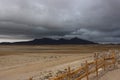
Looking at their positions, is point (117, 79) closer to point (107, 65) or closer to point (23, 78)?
point (107, 65)

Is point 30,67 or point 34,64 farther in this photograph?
point 34,64

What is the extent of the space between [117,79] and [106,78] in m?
0.74

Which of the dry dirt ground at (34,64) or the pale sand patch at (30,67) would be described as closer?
the pale sand patch at (30,67)

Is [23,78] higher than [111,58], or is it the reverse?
[111,58]

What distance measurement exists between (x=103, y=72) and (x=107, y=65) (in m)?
1.90

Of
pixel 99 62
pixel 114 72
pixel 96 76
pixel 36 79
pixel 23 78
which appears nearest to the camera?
pixel 96 76

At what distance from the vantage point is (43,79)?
2028 centimetres

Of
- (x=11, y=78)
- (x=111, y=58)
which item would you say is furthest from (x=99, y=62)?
(x=11, y=78)

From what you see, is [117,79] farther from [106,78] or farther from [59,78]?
[59,78]

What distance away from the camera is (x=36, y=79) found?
2117 cm

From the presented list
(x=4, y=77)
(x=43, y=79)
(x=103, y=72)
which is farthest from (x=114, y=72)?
(x=4, y=77)

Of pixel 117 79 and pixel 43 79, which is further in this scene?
pixel 43 79

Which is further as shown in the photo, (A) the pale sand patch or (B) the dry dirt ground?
(B) the dry dirt ground

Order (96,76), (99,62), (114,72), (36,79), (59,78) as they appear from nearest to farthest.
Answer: (59,78), (96,76), (99,62), (114,72), (36,79)
